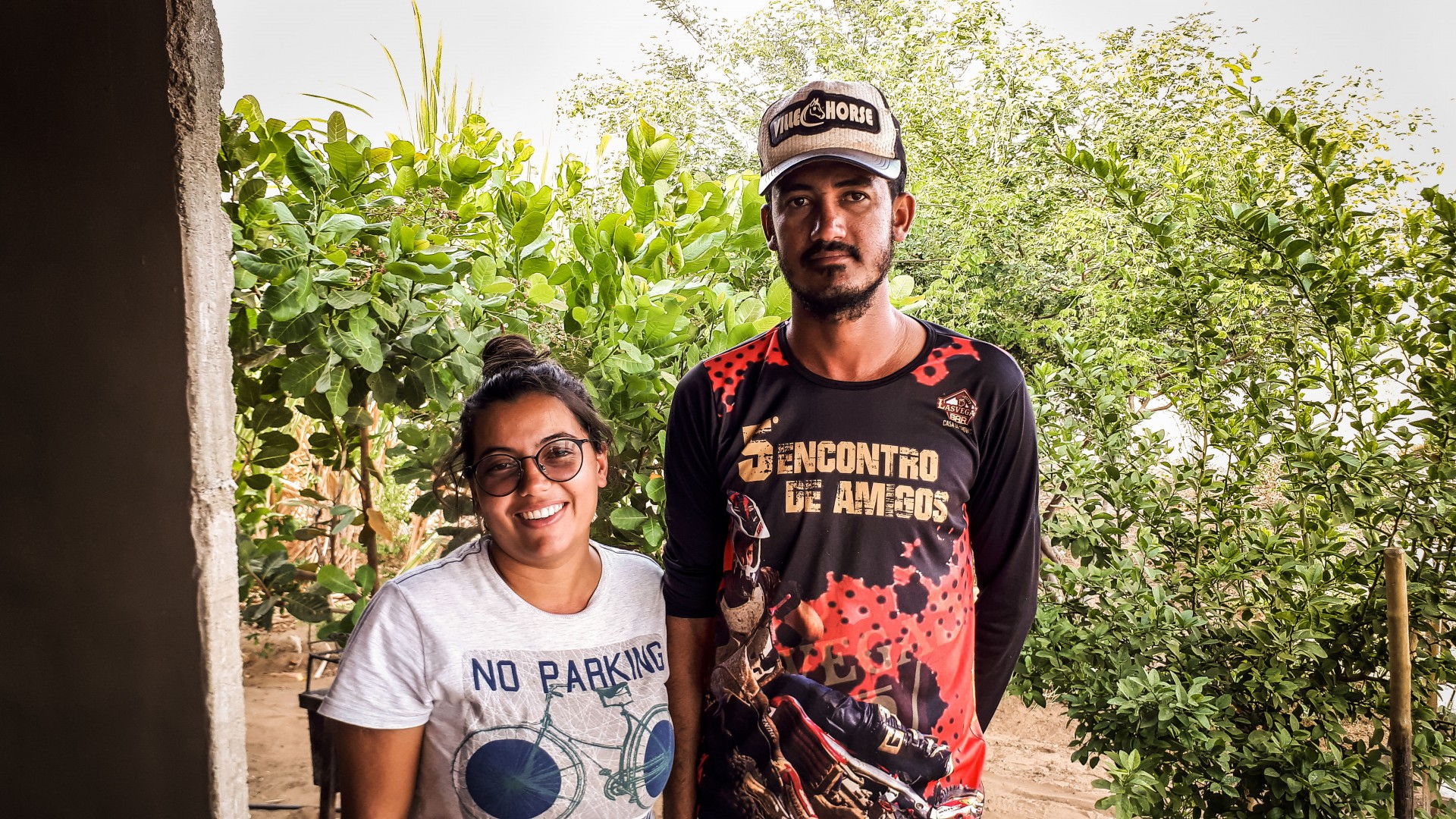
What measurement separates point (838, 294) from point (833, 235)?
0.09m

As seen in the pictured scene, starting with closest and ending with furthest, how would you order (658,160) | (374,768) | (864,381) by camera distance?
(374,768) → (864,381) → (658,160)

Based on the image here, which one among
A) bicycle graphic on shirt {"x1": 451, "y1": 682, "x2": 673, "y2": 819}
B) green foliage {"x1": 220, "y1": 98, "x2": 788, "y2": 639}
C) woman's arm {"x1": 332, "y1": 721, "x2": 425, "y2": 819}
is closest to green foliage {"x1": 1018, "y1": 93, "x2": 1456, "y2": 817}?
green foliage {"x1": 220, "y1": 98, "x2": 788, "y2": 639}

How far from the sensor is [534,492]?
64.5 inches

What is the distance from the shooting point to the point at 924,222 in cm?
703

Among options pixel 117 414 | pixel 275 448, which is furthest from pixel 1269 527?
pixel 117 414

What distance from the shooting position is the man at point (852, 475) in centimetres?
152

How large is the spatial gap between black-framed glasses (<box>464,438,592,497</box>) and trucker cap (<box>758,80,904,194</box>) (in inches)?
22.5

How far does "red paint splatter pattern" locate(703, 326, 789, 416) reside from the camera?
165 cm

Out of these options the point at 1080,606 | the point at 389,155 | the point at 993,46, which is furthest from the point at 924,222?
the point at 389,155

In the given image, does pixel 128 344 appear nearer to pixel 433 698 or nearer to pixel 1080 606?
pixel 433 698

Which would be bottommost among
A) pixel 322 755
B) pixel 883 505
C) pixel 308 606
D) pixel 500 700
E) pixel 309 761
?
pixel 309 761

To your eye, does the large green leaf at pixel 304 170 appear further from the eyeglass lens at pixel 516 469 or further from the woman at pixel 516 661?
the eyeglass lens at pixel 516 469

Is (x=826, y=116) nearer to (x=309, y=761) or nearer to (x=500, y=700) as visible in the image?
(x=500, y=700)

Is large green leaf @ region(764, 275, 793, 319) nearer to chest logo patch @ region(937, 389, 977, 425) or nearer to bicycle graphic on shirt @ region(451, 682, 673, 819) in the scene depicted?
chest logo patch @ region(937, 389, 977, 425)
